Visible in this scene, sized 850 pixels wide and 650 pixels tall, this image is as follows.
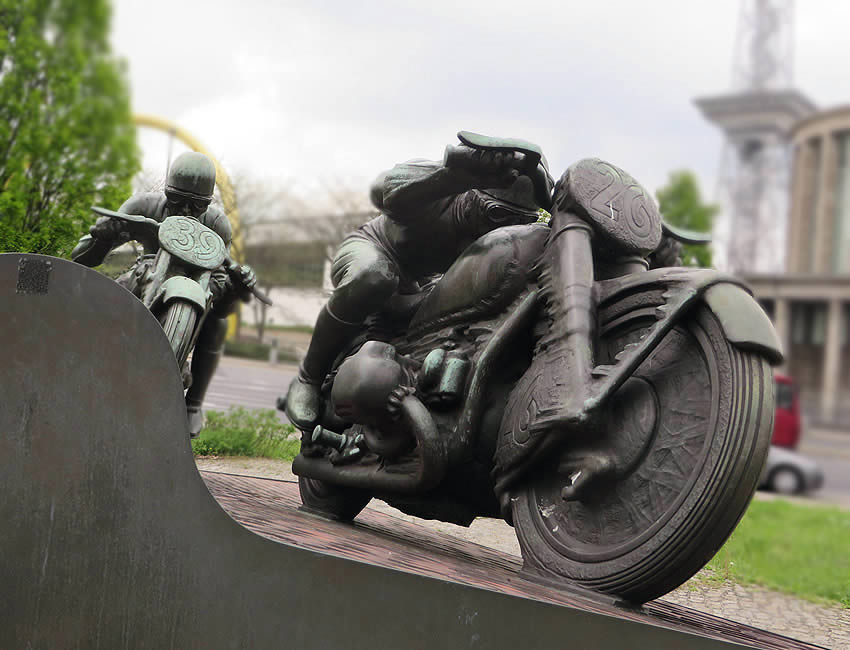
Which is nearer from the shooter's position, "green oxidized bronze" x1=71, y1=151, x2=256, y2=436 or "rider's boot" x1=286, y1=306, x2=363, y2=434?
"green oxidized bronze" x1=71, y1=151, x2=256, y2=436

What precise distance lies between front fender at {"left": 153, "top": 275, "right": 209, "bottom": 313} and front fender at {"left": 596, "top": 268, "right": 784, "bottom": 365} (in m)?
1.66

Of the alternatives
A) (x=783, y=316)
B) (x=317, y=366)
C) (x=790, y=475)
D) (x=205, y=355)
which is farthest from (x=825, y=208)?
(x=317, y=366)

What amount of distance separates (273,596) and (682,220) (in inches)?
532

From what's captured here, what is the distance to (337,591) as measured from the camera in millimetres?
2580

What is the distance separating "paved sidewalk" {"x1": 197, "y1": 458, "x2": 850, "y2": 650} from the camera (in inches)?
200

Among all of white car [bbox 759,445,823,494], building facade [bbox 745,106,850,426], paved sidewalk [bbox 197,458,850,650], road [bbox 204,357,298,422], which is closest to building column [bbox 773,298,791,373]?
building facade [bbox 745,106,850,426]

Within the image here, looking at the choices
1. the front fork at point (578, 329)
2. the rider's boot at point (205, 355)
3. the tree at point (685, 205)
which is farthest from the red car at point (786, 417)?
the front fork at point (578, 329)

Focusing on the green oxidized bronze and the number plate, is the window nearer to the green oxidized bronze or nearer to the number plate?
the green oxidized bronze

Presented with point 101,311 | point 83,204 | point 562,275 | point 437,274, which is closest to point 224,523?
point 101,311

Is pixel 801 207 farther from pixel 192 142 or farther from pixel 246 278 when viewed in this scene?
pixel 246 278

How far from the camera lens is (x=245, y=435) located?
296 inches

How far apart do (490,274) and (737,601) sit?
11.0 feet

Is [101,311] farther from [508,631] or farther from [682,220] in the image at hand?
[682,220]

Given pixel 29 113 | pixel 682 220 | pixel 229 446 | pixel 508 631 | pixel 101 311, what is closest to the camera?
pixel 508 631
